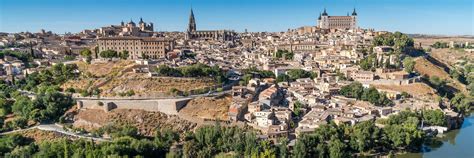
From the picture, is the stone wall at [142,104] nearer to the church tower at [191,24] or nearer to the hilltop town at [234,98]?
the hilltop town at [234,98]

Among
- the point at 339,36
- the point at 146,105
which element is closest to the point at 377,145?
the point at 146,105

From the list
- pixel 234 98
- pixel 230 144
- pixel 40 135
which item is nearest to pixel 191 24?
pixel 234 98

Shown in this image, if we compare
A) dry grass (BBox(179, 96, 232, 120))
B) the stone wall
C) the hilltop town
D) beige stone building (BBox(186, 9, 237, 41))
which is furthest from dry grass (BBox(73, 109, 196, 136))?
beige stone building (BBox(186, 9, 237, 41))

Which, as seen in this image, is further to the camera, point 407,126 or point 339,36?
point 339,36

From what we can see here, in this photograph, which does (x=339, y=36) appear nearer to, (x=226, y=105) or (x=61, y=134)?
(x=226, y=105)

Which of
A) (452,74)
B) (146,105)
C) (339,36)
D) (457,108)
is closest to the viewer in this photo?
(146,105)
